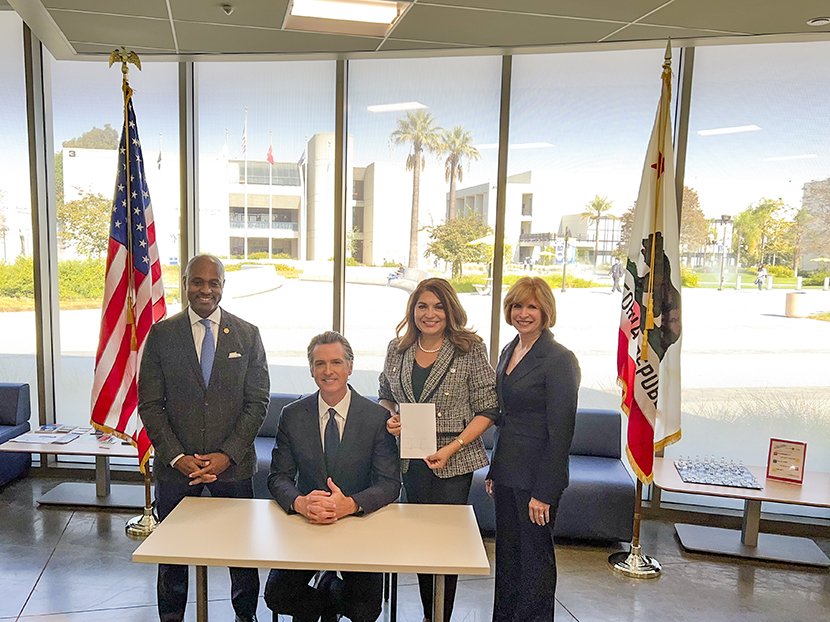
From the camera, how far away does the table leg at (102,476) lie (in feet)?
14.8

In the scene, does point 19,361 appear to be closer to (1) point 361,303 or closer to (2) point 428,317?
(1) point 361,303

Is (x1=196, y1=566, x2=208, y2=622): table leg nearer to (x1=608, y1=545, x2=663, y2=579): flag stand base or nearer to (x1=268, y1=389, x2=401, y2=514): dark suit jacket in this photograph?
(x1=268, y1=389, x2=401, y2=514): dark suit jacket

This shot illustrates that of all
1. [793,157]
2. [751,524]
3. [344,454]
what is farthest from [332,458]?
[793,157]

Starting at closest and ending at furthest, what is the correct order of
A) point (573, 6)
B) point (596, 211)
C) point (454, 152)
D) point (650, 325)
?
point (573, 6) → point (650, 325) → point (596, 211) → point (454, 152)

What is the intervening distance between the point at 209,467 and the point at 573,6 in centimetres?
298

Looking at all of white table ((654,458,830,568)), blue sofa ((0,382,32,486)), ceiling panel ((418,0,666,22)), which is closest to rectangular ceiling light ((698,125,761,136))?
ceiling panel ((418,0,666,22))

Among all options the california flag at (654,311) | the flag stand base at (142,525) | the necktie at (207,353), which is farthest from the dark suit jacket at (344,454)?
the flag stand base at (142,525)

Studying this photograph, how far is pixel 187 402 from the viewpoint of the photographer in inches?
113

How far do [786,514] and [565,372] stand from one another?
296 cm

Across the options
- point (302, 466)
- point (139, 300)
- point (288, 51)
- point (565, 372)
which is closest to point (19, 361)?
point (139, 300)

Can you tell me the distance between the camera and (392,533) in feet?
7.67

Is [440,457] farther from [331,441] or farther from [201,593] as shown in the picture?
[201,593]

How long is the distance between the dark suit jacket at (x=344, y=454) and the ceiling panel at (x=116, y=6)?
7.94 feet

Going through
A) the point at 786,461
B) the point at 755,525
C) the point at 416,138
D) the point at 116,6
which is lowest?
the point at 755,525
